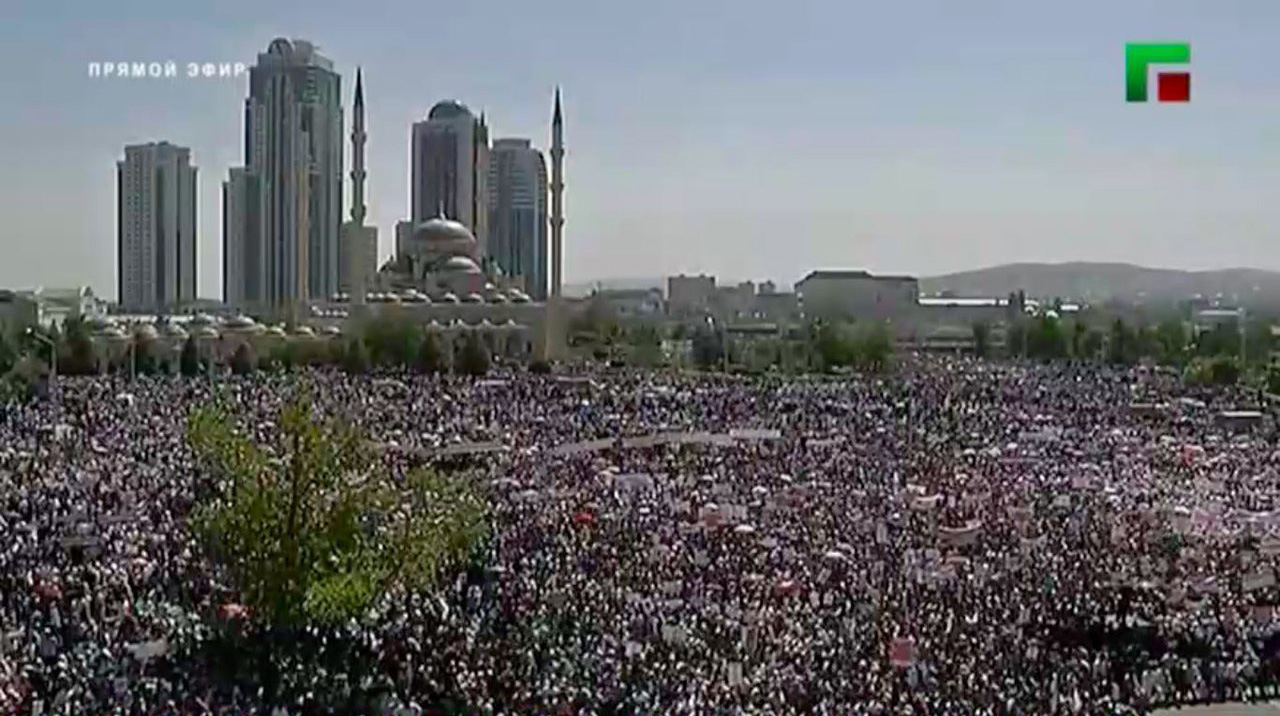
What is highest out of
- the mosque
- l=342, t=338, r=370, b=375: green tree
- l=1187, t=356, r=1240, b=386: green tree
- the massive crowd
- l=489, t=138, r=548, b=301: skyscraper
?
l=489, t=138, r=548, b=301: skyscraper

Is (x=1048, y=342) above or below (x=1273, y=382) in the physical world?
above

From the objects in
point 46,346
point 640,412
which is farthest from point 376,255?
point 640,412

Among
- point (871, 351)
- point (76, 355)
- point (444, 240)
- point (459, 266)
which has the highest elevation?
point (444, 240)

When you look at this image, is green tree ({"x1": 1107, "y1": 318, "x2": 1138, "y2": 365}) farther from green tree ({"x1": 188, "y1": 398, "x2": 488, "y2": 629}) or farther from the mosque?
green tree ({"x1": 188, "y1": 398, "x2": 488, "y2": 629})

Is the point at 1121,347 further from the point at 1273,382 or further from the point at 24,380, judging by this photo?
the point at 24,380

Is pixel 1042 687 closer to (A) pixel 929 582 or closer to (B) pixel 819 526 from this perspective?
(A) pixel 929 582

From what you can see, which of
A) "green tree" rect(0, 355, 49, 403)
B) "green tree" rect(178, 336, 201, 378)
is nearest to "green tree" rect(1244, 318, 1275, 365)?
"green tree" rect(178, 336, 201, 378)

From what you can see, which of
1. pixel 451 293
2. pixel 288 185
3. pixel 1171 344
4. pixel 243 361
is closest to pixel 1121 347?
pixel 1171 344
